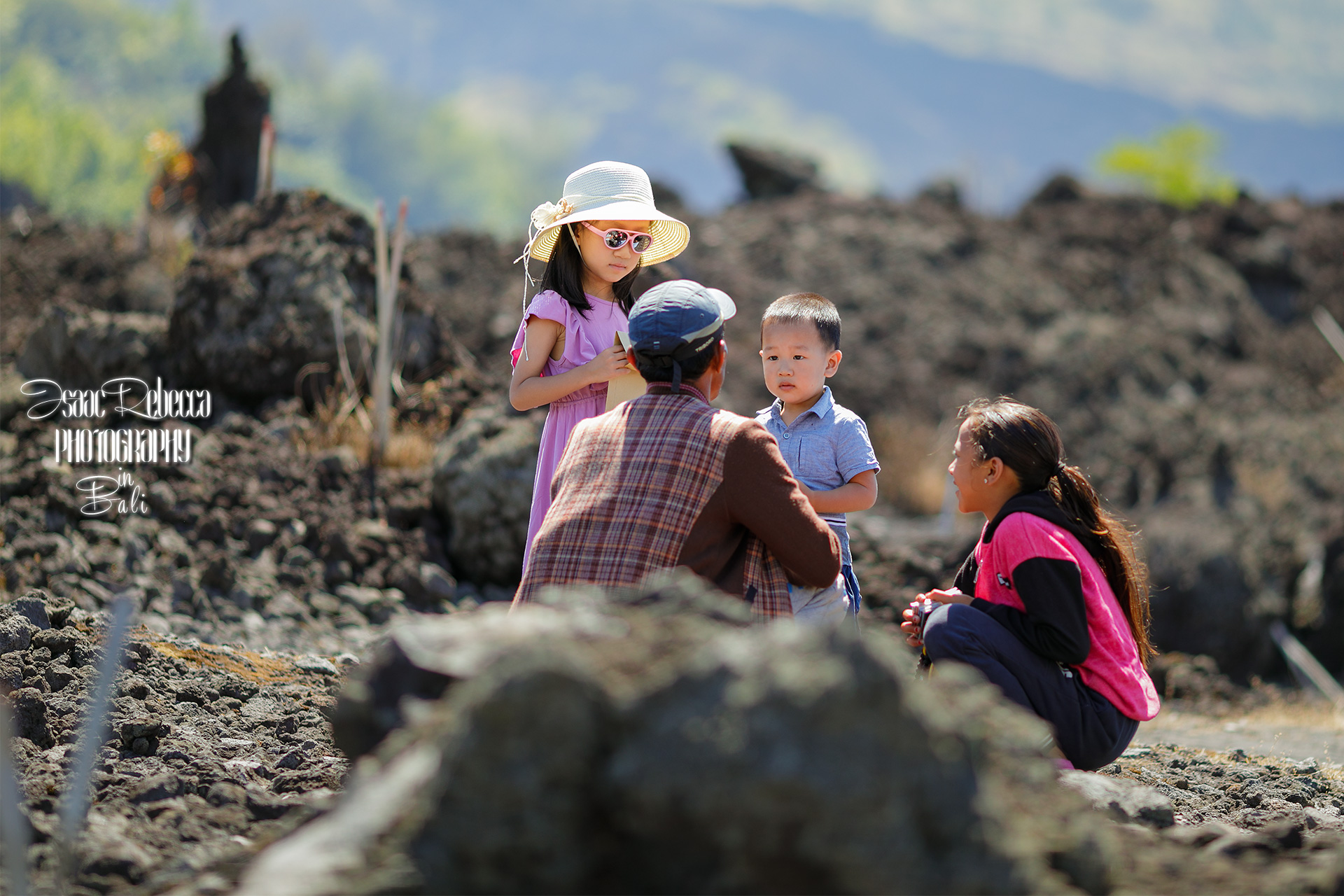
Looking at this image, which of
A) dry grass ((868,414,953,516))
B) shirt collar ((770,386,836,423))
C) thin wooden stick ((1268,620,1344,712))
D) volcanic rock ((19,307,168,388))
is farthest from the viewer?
dry grass ((868,414,953,516))

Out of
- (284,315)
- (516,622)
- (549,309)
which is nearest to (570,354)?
(549,309)

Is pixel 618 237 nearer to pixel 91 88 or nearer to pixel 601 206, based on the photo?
pixel 601 206

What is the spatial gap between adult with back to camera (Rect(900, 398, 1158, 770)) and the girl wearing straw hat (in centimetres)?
119

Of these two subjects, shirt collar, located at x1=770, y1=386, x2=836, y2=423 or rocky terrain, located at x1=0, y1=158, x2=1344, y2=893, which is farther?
shirt collar, located at x1=770, y1=386, x2=836, y2=423

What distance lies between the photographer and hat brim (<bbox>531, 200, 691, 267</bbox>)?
3.47 m

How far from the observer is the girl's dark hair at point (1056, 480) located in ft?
10.1

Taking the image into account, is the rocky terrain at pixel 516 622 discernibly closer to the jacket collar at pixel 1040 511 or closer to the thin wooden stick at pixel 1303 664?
the thin wooden stick at pixel 1303 664

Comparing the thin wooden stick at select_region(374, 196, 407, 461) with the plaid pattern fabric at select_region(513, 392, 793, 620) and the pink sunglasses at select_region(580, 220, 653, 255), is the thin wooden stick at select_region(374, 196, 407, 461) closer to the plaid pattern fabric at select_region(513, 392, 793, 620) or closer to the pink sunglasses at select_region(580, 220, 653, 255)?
the pink sunglasses at select_region(580, 220, 653, 255)

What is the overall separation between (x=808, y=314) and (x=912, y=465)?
11944 millimetres

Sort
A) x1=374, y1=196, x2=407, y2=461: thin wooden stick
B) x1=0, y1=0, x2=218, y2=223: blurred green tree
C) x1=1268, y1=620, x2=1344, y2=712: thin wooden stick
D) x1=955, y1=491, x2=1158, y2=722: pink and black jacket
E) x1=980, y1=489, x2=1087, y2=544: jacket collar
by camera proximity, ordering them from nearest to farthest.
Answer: x1=955, y1=491, x2=1158, y2=722: pink and black jacket
x1=980, y1=489, x2=1087, y2=544: jacket collar
x1=374, y1=196, x2=407, y2=461: thin wooden stick
x1=1268, y1=620, x2=1344, y2=712: thin wooden stick
x1=0, y1=0, x2=218, y2=223: blurred green tree

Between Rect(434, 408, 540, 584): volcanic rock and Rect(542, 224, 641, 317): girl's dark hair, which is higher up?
Rect(542, 224, 641, 317): girl's dark hair

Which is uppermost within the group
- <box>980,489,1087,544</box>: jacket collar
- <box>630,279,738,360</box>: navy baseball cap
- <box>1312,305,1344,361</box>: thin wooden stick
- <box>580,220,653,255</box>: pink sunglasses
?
<box>1312,305,1344,361</box>: thin wooden stick

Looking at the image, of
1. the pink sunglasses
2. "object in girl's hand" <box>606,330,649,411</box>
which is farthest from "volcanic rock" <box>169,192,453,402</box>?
"object in girl's hand" <box>606,330,649,411</box>

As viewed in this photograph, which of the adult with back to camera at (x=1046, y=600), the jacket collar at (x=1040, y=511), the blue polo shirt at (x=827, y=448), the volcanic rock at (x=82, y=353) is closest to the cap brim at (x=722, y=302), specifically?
the blue polo shirt at (x=827, y=448)
